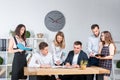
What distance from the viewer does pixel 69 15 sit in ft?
21.0

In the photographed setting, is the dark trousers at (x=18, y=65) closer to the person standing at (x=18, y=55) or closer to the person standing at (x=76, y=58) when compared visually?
the person standing at (x=18, y=55)

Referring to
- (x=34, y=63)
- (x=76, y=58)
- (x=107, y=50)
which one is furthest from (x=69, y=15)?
(x=34, y=63)

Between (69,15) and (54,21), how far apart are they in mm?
374

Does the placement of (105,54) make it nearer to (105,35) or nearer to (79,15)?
(105,35)

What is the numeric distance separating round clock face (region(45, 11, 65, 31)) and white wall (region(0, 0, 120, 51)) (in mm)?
83

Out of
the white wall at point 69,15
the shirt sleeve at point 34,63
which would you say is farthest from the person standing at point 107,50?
the white wall at point 69,15

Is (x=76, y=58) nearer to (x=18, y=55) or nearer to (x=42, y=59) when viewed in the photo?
(x=42, y=59)

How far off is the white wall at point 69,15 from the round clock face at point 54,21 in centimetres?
8

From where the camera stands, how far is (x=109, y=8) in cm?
652

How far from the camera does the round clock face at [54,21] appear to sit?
20.8ft

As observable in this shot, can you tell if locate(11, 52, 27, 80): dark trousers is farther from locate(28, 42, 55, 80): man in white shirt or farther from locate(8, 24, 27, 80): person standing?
locate(28, 42, 55, 80): man in white shirt

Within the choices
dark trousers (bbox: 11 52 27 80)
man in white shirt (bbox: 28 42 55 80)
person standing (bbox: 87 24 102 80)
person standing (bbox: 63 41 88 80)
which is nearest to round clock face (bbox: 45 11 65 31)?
person standing (bbox: 87 24 102 80)

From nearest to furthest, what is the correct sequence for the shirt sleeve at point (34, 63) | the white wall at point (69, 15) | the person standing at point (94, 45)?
the shirt sleeve at point (34, 63), the person standing at point (94, 45), the white wall at point (69, 15)

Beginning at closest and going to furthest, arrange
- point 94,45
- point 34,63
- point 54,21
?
point 34,63, point 94,45, point 54,21
